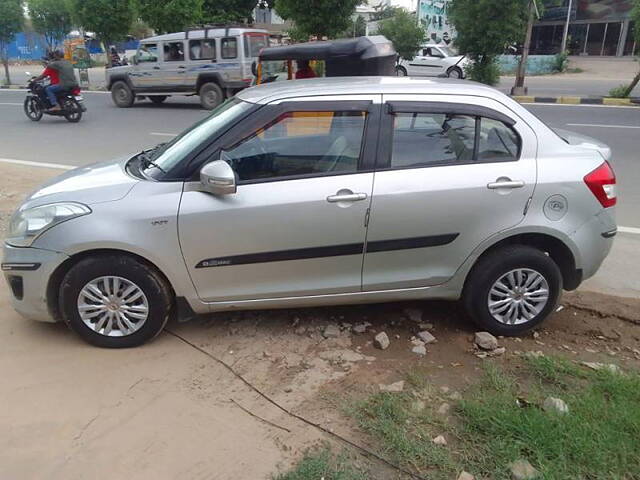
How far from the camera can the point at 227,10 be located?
112ft

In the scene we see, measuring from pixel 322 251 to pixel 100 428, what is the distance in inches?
59.8

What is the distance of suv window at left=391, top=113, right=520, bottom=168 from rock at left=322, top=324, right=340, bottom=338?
1165 millimetres

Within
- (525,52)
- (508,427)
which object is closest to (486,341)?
(508,427)

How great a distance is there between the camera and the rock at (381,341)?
349 cm

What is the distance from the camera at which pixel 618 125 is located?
1209 centimetres

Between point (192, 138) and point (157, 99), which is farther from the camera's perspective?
point (157, 99)

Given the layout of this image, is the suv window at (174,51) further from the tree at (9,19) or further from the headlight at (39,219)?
the headlight at (39,219)

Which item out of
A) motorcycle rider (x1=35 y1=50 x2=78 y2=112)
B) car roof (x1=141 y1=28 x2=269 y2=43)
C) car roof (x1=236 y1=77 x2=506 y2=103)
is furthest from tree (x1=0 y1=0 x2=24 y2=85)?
car roof (x1=236 y1=77 x2=506 y2=103)

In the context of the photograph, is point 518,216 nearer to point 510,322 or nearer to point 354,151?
point 510,322

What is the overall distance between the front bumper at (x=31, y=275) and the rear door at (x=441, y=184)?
189 centimetres

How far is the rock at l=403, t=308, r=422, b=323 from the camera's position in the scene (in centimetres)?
386

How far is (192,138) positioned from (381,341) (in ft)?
5.80

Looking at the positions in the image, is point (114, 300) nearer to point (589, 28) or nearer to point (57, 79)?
point (57, 79)

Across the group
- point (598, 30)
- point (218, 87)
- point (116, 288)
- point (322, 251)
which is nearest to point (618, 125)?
point (218, 87)
